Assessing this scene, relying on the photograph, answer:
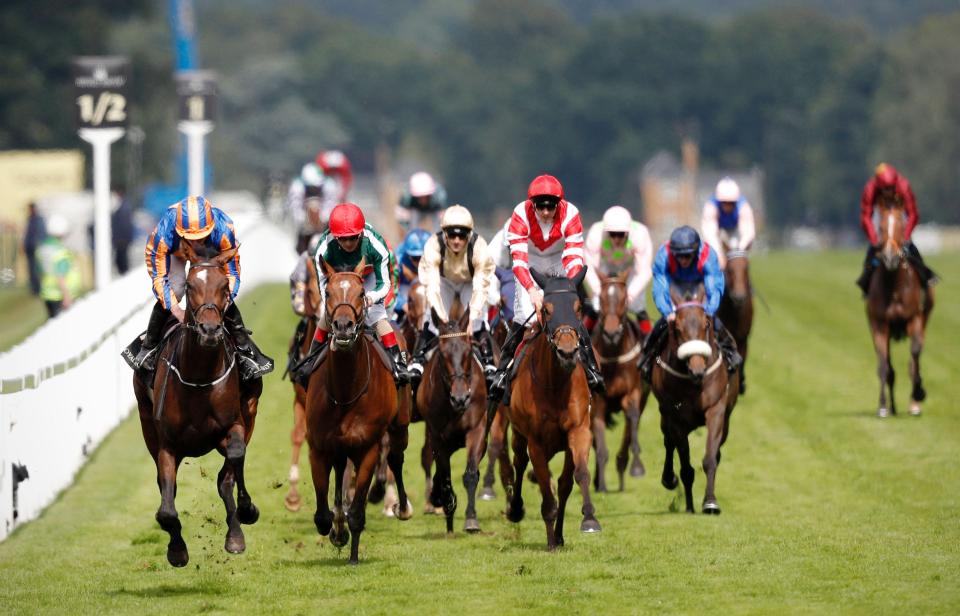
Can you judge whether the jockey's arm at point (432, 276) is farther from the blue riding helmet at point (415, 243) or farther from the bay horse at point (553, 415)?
the blue riding helmet at point (415, 243)

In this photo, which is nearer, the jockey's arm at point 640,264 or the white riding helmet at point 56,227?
the jockey's arm at point 640,264

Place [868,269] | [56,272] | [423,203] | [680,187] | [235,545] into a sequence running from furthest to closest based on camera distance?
[680,187] < [56,272] < [868,269] < [423,203] < [235,545]

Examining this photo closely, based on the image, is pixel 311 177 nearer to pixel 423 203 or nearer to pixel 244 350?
pixel 423 203

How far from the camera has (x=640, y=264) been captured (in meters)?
16.9

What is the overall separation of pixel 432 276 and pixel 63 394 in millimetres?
4018

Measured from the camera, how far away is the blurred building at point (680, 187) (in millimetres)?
118000

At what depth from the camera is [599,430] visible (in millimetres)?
15945

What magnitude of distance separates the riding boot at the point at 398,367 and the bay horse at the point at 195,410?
1.10 m

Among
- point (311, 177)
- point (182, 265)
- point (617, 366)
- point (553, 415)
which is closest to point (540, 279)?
point (553, 415)

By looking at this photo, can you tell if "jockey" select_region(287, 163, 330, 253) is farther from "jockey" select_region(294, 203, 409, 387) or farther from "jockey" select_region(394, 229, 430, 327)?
"jockey" select_region(294, 203, 409, 387)

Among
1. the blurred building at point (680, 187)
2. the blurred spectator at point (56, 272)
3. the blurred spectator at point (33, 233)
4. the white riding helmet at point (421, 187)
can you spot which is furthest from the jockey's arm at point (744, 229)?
the blurred building at point (680, 187)

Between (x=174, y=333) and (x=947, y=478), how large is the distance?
7339mm

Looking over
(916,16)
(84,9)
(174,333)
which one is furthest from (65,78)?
(916,16)

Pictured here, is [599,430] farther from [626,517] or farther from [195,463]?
[195,463]
